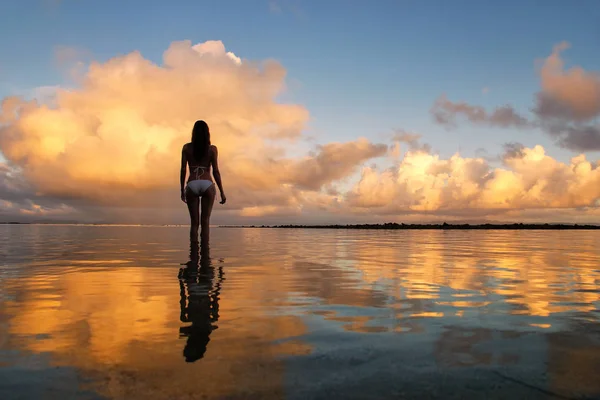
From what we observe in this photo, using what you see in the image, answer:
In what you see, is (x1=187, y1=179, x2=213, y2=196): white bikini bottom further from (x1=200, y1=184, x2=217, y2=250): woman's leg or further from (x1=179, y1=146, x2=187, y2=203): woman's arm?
(x1=179, y1=146, x2=187, y2=203): woman's arm

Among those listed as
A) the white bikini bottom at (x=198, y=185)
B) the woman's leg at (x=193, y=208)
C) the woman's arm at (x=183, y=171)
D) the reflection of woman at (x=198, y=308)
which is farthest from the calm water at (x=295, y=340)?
the woman's arm at (x=183, y=171)

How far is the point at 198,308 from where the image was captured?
421cm

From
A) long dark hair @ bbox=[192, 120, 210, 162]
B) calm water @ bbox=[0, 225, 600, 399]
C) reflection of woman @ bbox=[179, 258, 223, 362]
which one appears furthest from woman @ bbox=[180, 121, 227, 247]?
calm water @ bbox=[0, 225, 600, 399]

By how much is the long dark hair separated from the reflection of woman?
616 cm

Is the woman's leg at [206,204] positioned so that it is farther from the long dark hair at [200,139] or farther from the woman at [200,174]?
the long dark hair at [200,139]

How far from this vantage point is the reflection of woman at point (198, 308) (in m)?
2.91

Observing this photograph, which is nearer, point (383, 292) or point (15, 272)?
point (383, 292)

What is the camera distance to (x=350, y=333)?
10.7ft

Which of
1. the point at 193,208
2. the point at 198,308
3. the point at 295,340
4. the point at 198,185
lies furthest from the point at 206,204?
the point at 295,340

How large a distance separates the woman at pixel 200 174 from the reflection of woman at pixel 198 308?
5855mm

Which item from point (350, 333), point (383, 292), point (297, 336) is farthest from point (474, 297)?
point (297, 336)

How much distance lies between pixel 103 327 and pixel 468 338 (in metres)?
2.76

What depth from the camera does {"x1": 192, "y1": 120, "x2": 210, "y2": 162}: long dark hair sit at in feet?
41.7

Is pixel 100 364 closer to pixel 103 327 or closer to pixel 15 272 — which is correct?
pixel 103 327
